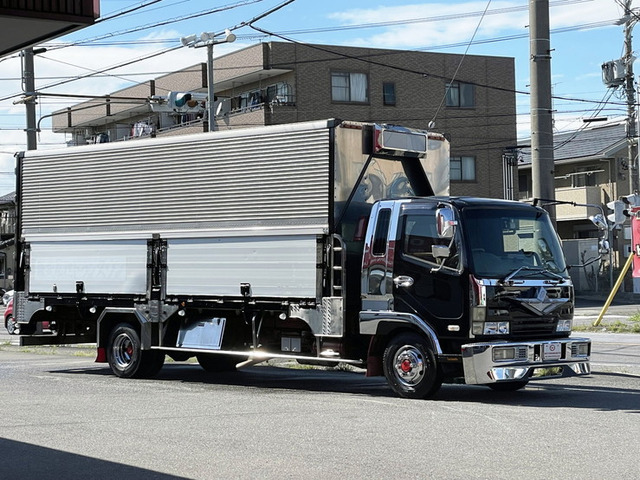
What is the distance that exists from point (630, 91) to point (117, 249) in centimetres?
3432

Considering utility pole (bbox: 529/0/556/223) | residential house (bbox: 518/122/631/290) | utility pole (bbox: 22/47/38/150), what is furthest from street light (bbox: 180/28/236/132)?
residential house (bbox: 518/122/631/290)

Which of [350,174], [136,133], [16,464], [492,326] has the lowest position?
[16,464]

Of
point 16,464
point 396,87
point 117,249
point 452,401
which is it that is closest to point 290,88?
point 396,87

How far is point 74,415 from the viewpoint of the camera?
12.4m

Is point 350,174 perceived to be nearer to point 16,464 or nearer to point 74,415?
point 74,415

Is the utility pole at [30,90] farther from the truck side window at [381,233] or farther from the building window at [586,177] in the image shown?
the building window at [586,177]

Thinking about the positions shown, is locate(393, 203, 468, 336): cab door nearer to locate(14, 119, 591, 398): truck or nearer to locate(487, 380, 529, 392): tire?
locate(14, 119, 591, 398): truck

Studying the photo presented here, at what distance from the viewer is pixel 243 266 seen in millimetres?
15234

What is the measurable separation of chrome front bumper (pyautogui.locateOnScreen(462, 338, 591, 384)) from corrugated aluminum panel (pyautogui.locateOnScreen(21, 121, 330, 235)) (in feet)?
8.94

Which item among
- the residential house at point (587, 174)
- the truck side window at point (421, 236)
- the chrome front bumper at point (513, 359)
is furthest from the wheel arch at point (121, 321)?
the residential house at point (587, 174)

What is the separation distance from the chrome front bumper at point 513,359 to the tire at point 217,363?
5.77 metres

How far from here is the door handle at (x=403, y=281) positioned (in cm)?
1360

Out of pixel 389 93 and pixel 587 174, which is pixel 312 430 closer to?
pixel 389 93

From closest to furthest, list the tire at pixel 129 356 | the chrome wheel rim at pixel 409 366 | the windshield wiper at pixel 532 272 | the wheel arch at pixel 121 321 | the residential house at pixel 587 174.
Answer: the windshield wiper at pixel 532 272 → the chrome wheel rim at pixel 409 366 → the wheel arch at pixel 121 321 → the tire at pixel 129 356 → the residential house at pixel 587 174
